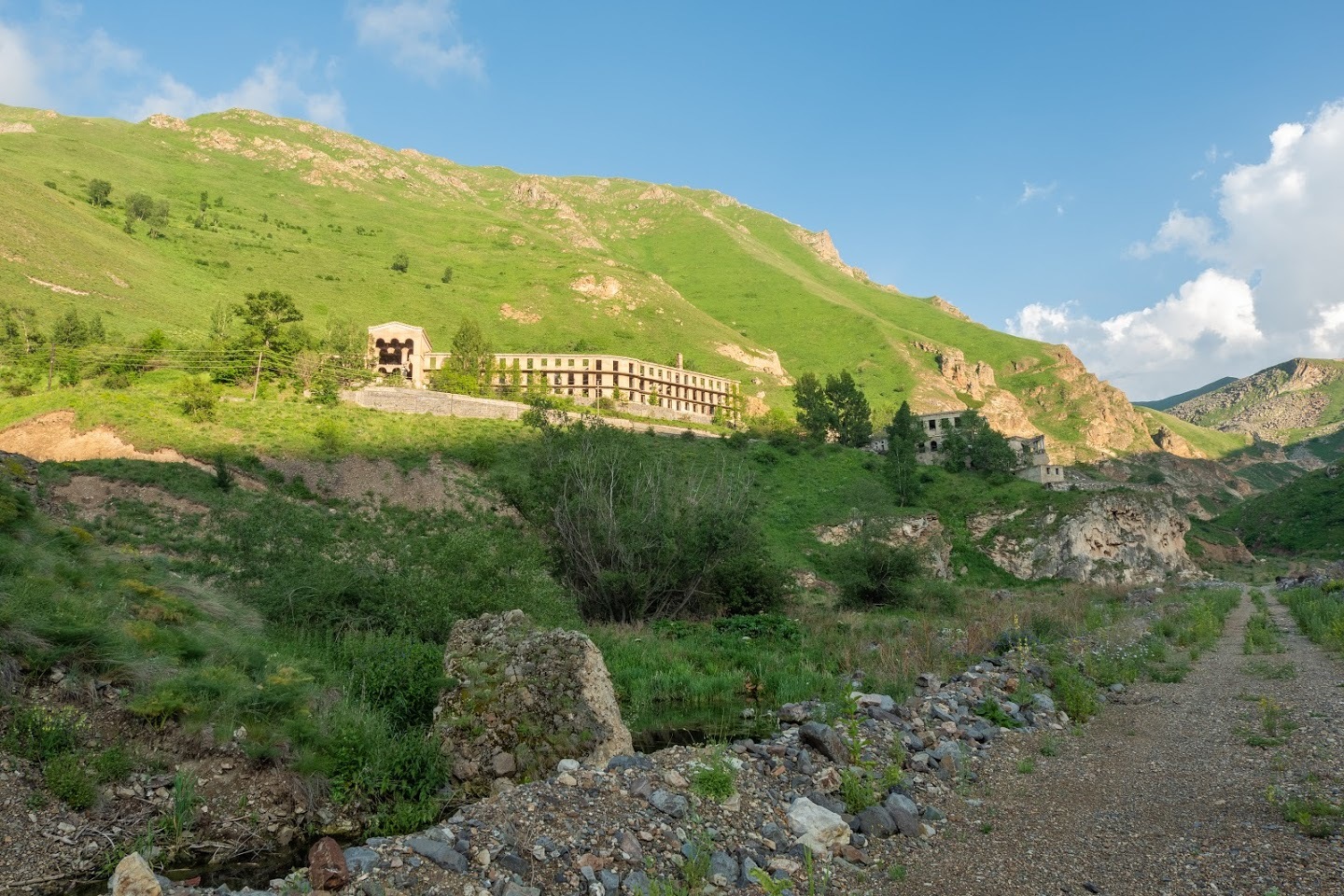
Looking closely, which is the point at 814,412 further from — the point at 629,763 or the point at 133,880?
the point at 133,880

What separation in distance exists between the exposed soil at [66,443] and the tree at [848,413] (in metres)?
76.2

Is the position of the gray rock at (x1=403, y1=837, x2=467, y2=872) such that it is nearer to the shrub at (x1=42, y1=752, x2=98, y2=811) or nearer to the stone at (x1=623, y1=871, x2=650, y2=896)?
the stone at (x1=623, y1=871, x2=650, y2=896)

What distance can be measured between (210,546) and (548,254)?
17842 centimetres

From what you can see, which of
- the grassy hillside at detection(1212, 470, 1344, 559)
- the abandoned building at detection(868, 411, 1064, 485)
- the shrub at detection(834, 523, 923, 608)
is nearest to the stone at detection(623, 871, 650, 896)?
the shrub at detection(834, 523, 923, 608)

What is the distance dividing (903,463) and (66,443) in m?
66.2

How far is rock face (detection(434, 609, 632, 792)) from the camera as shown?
10672 mm

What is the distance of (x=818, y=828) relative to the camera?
8.09m

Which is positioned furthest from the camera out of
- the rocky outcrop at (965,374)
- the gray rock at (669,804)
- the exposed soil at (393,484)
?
the rocky outcrop at (965,374)

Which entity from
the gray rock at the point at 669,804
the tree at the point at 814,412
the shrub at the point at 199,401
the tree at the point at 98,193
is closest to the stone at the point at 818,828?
the gray rock at the point at 669,804

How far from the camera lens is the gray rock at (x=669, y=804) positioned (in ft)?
27.0

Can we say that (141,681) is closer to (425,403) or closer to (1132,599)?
(1132,599)

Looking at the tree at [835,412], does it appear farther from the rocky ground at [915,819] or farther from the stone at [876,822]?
the stone at [876,822]

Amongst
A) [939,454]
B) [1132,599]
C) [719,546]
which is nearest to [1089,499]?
[1132,599]

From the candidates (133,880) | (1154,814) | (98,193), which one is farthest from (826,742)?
(98,193)
